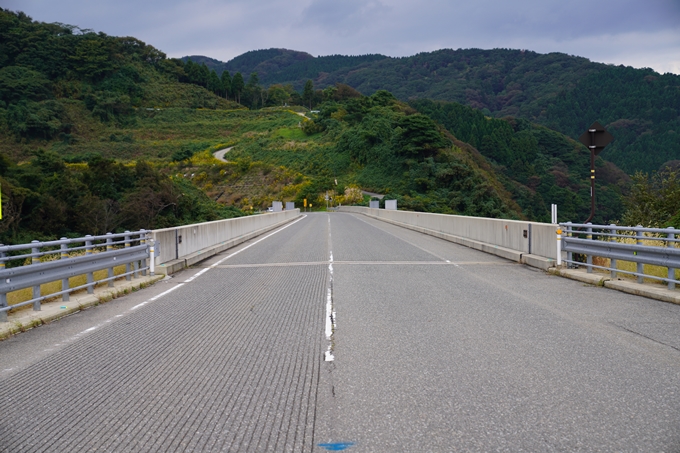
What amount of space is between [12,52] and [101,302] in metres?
157

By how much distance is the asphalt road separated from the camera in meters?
4.26

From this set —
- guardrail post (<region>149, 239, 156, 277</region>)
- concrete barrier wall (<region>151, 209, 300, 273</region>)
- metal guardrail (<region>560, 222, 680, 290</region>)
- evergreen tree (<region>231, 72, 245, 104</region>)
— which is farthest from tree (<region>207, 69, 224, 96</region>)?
metal guardrail (<region>560, 222, 680, 290</region>)

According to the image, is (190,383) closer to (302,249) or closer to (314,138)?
(302,249)

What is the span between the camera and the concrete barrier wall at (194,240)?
47.5 ft

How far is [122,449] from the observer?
4.07 metres

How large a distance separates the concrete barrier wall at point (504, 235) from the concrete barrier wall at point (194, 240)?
9319 mm

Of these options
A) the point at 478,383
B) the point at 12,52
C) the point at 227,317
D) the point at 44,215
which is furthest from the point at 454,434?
the point at 12,52

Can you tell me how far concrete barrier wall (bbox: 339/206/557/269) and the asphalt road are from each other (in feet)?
13.2

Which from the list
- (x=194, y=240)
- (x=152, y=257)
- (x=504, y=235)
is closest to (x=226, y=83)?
(x=194, y=240)

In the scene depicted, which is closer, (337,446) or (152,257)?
(337,446)

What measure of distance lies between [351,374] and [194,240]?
12951 mm

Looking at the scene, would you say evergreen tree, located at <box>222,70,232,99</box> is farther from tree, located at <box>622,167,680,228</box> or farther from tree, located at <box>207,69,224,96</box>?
tree, located at <box>622,167,680,228</box>

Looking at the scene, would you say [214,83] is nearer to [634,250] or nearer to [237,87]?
[237,87]

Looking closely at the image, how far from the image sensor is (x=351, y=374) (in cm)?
573
